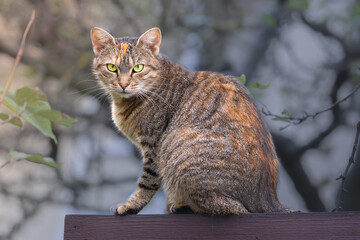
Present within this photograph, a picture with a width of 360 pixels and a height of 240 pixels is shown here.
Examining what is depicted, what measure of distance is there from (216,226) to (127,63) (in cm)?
89

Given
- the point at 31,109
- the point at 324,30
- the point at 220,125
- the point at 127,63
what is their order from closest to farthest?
the point at 31,109, the point at 220,125, the point at 127,63, the point at 324,30

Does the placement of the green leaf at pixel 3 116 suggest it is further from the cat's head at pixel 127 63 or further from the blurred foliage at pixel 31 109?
the cat's head at pixel 127 63

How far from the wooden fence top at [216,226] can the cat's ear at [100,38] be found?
90 centimetres

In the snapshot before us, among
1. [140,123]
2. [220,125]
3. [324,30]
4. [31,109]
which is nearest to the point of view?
[31,109]

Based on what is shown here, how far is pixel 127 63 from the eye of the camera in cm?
206

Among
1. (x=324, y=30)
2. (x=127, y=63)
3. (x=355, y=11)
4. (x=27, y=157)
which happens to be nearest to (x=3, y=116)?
(x=27, y=157)

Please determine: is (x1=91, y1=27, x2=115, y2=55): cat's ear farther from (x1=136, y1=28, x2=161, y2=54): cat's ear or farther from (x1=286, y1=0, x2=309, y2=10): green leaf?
(x1=286, y1=0, x2=309, y2=10): green leaf

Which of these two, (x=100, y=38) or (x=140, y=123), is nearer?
(x=140, y=123)

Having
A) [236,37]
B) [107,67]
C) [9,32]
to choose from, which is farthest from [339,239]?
[9,32]

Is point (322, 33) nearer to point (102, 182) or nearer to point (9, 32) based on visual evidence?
point (102, 182)

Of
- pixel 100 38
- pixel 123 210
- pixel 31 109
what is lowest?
pixel 123 210

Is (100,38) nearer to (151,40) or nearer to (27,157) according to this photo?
(151,40)

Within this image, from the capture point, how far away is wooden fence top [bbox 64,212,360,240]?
4.73 feet

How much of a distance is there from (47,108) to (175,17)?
3.19 meters
